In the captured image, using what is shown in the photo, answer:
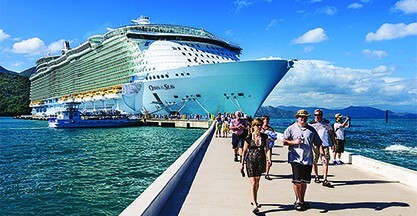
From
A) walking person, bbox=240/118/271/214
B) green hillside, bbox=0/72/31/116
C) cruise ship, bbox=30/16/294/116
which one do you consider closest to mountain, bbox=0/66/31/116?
green hillside, bbox=0/72/31/116

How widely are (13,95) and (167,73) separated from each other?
161846 mm

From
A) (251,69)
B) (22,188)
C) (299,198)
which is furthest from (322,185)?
(251,69)

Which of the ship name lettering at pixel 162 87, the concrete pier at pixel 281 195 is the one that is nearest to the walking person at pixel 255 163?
the concrete pier at pixel 281 195

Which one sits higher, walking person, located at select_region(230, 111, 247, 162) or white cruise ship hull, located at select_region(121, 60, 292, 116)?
white cruise ship hull, located at select_region(121, 60, 292, 116)

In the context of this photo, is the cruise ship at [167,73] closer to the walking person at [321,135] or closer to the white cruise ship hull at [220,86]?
the white cruise ship hull at [220,86]

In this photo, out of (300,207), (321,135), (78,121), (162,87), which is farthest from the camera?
(78,121)

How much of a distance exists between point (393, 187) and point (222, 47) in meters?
47.5

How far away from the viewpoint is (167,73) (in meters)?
43.4

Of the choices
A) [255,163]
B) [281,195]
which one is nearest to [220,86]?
[281,195]

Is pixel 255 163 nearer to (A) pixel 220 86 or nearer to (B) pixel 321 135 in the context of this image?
(B) pixel 321 135

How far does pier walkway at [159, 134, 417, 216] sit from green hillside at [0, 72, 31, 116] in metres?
168

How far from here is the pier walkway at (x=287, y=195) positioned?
5.47 metres

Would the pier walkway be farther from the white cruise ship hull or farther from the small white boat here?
the small white boat

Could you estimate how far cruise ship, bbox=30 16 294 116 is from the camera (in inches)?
1500
